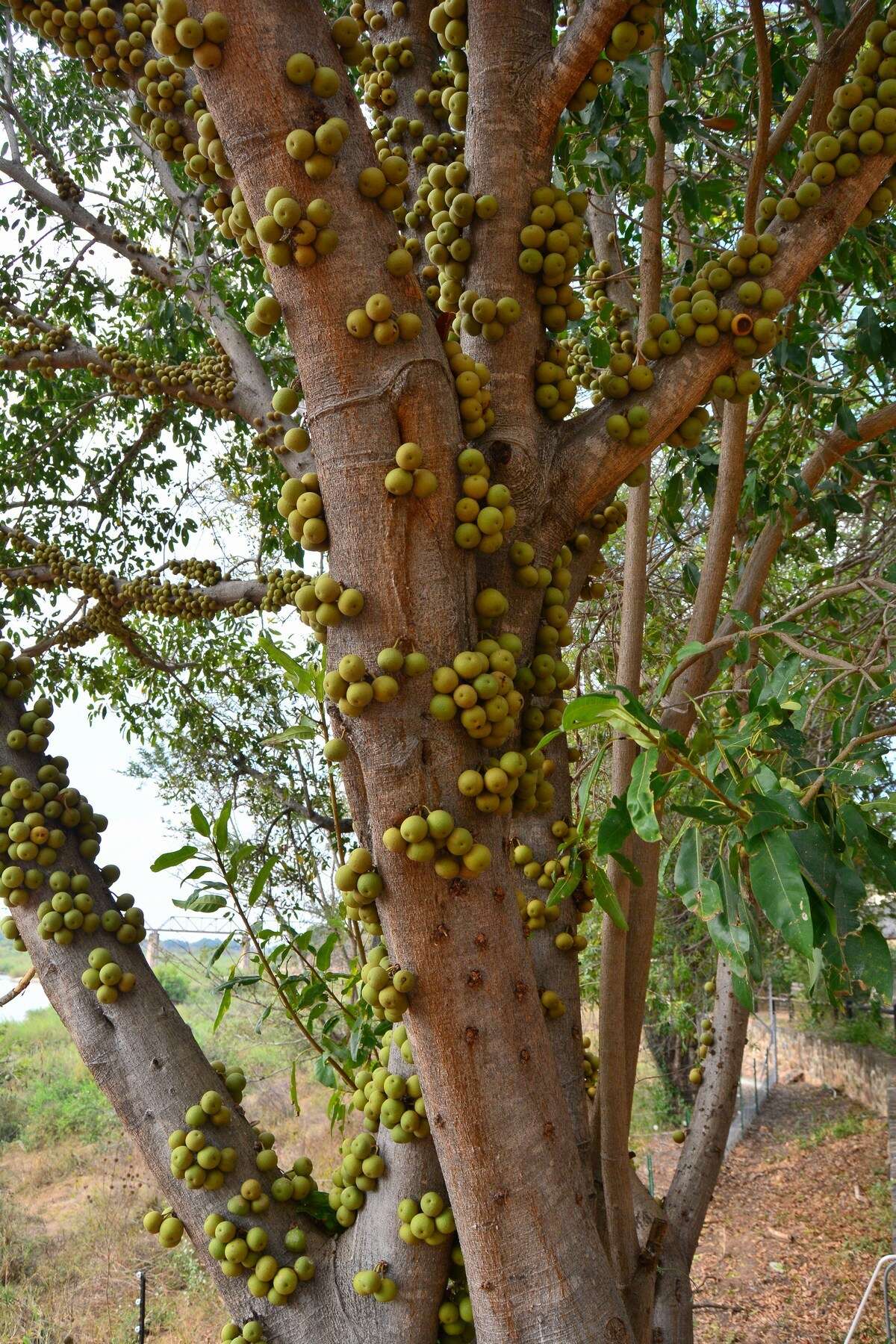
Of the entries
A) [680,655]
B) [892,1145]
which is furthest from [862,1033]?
[680,655]

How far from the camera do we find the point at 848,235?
273cm

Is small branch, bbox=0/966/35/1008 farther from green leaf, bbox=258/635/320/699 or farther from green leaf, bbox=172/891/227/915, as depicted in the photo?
green leaf, bbox=258/635/320/699

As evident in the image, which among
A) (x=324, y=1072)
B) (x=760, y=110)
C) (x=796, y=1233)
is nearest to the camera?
(x=760, y=110)

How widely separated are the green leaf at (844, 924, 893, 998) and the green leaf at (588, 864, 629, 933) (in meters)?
0.46

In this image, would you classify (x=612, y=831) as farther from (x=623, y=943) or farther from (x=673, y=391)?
(x=673, y=391)

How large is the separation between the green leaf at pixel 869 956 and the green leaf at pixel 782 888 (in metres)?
0.14

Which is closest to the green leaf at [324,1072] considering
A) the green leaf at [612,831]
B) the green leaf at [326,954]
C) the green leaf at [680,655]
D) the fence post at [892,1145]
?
the green leaf at [326,954]

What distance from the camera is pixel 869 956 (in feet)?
4.42

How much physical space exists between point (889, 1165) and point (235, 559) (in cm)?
856

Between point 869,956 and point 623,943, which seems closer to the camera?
point 869,956

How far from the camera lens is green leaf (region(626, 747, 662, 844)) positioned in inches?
49.8

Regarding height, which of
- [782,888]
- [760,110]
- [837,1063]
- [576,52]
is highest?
[760,110]

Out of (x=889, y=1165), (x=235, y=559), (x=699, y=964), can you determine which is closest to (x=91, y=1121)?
(x=235, y=559)

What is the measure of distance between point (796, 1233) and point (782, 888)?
8842 millimetres
